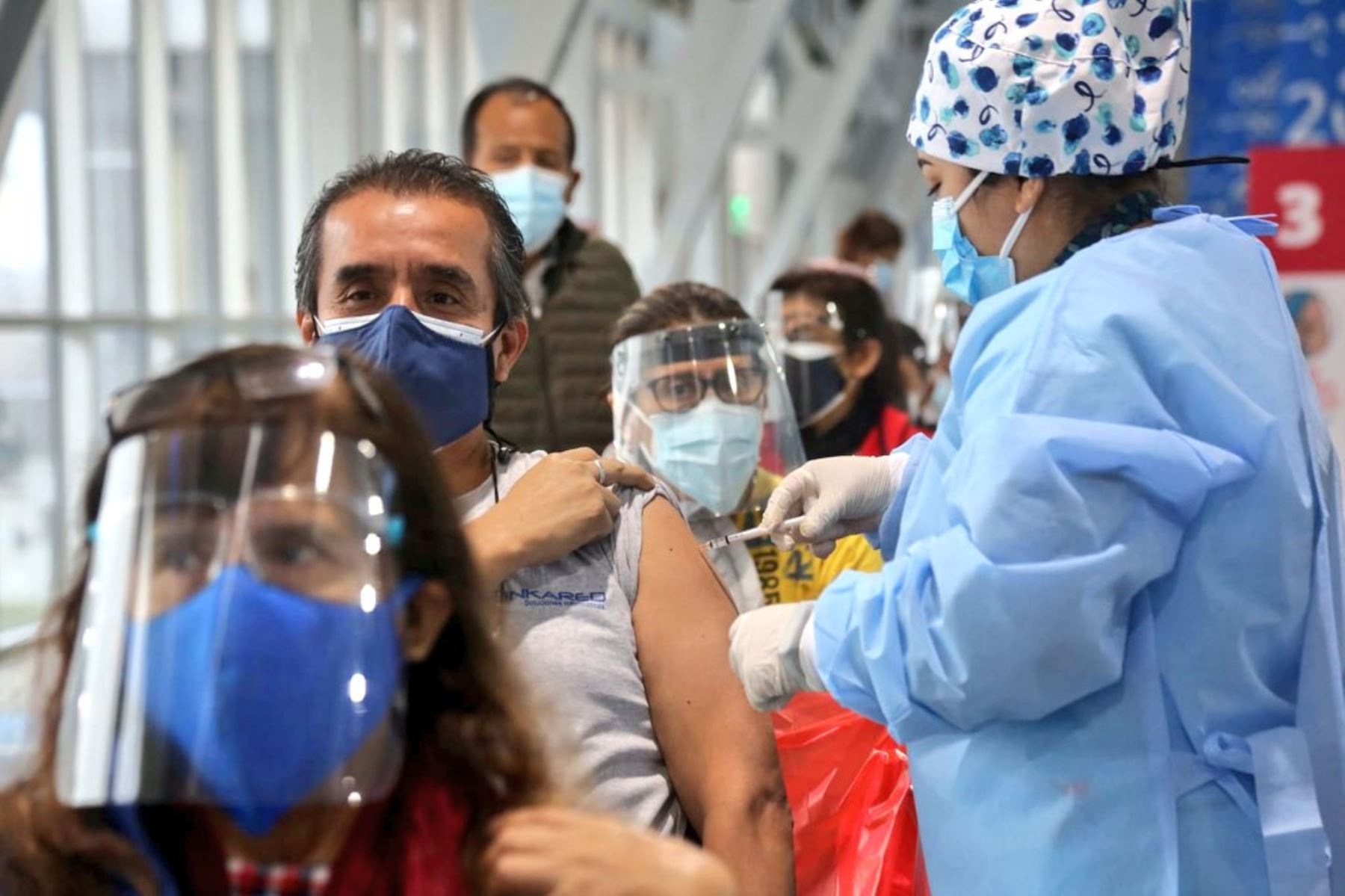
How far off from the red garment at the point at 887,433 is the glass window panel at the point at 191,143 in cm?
410

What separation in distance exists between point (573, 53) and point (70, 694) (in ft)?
26.8

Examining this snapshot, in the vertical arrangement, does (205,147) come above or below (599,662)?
above

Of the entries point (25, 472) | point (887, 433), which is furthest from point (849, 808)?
point (25, 472)

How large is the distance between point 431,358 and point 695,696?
0.46 meters

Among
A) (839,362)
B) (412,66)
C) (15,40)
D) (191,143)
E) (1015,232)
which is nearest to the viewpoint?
(1015,232)

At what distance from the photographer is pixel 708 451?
2939mm

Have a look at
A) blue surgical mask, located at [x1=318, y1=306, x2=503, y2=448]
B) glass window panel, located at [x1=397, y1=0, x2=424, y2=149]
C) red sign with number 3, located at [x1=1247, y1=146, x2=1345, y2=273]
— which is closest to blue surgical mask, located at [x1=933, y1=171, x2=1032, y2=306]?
blue surgical mask, located at [x1=318, y1=306, x2=503, y2=448]

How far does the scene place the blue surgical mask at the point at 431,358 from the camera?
1.99 metres

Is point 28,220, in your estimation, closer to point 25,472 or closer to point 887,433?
point 25,472

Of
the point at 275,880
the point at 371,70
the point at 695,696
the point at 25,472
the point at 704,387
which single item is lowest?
the point at 25,472

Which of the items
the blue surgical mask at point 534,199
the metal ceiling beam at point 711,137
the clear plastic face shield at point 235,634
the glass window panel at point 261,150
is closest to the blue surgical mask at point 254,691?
the clear plastic face shield at point 235,634

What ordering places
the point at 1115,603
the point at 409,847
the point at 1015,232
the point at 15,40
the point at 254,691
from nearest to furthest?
the point at 254,691, the point at 409,847, the point at 1115,603, the point at 1015,232, the point at 15,40

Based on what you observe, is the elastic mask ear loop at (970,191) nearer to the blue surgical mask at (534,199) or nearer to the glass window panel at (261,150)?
the blue surgical mask at (534,199)

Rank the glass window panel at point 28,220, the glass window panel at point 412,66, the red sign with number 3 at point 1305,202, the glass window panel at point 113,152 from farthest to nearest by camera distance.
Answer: the glass window panel at point 412,66 < the glass window panel at point 113,152 < the glass window panel at point 28,220 < the red sign with number 3 at point 1305,202
